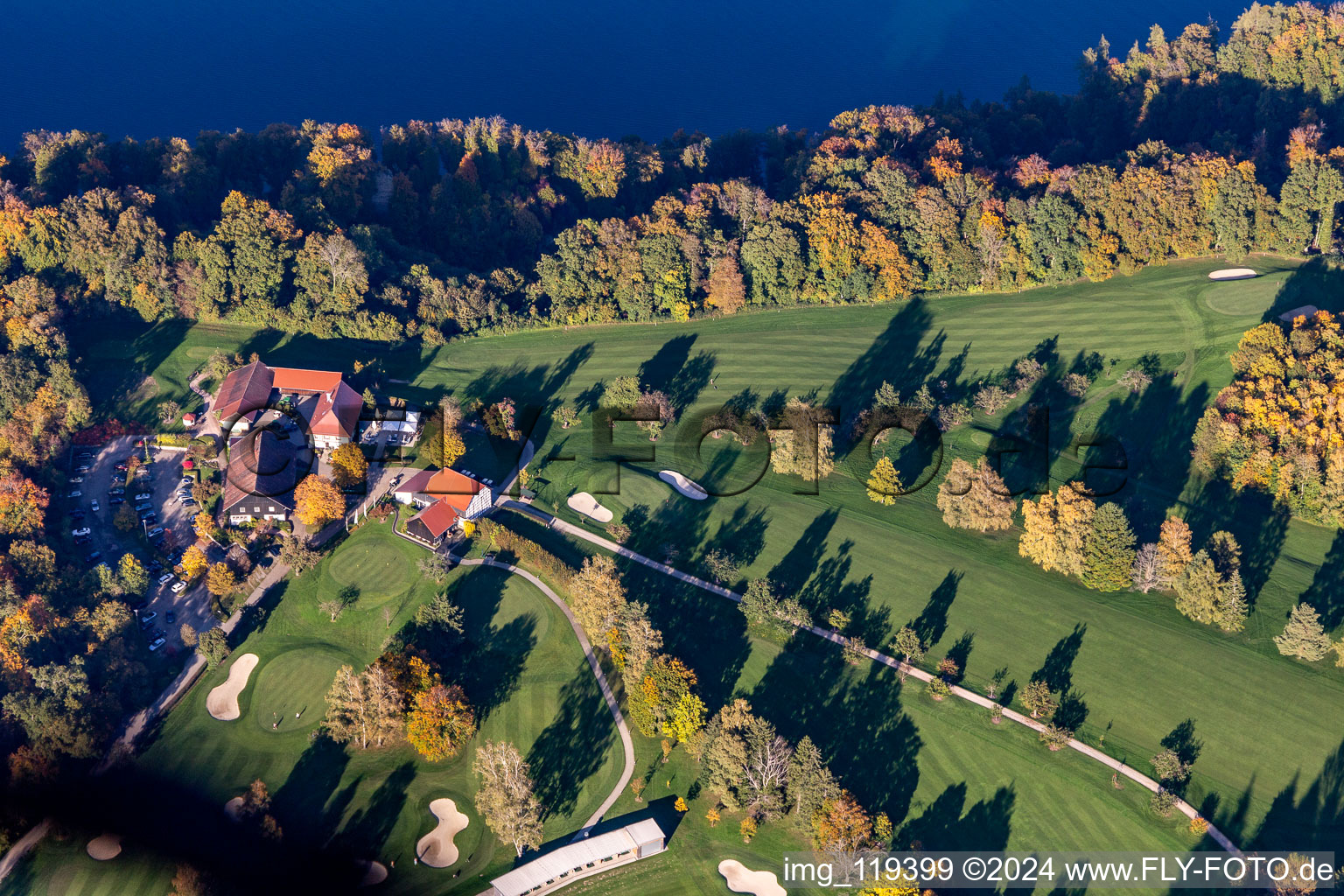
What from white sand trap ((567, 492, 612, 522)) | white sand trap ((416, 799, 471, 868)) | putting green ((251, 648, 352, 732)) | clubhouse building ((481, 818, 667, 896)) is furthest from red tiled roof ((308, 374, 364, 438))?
clubhouse building ((481, 818, 667, 896))

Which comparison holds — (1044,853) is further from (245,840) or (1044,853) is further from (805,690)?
(245,840)

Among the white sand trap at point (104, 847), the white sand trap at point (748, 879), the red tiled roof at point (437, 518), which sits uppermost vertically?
the red tiled roof at point (437, 518)

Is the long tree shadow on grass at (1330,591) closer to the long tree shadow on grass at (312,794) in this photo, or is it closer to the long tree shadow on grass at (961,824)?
the long tree shadow on grass at (961,824)

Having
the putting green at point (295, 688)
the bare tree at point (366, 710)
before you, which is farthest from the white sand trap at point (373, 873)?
the putting green at point (295, 688)

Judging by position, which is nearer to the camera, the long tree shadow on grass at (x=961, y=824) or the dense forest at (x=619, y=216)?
the long tree shadow on grass at (x=961, y=824)

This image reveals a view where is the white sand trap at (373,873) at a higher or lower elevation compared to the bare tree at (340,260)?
lower

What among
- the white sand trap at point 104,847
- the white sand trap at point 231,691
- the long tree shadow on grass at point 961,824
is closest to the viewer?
the long tree shadow on grass at point 961,824
